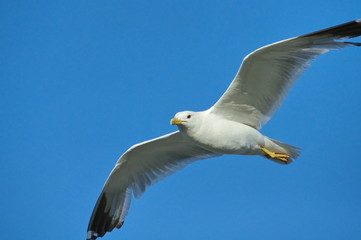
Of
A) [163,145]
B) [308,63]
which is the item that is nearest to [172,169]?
[163,145]

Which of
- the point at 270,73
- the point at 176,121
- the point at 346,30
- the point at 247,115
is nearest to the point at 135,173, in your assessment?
the point at 176,121

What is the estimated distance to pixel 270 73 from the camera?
28.6 feet

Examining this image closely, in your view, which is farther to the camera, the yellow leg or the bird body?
the yellow leg

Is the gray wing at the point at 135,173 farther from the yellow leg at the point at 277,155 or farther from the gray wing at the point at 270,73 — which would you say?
the yellow leg at the point at 277,155

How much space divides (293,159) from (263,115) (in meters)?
0.86

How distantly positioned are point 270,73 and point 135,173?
126 inches

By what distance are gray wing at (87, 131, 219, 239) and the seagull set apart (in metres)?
0.02

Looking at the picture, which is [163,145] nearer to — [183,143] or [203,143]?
[183,143]

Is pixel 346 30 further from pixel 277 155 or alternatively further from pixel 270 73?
pixel 277 155

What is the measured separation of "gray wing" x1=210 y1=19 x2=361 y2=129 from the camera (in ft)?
27.0

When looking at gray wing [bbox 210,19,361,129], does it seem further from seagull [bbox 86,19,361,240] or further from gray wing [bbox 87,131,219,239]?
gray wing [bbox 87,131,219,239]

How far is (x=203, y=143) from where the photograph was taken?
860 centimetres

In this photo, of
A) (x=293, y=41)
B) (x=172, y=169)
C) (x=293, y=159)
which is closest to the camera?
(x=293, y=41)

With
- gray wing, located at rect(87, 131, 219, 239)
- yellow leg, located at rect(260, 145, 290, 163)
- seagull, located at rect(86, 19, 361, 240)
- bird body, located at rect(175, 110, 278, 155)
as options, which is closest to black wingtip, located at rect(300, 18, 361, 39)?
seagull, located at rect(86, 19, 361, 240)
